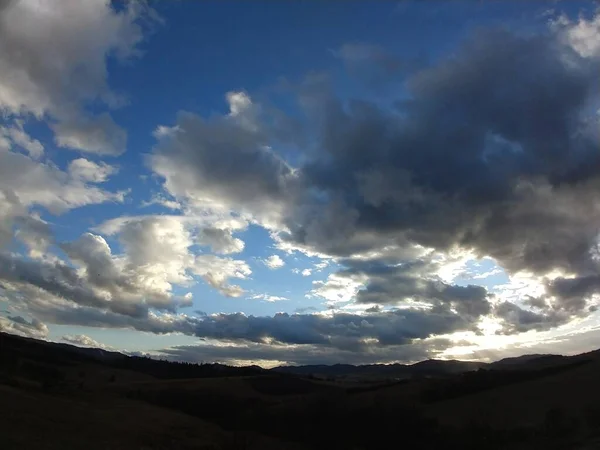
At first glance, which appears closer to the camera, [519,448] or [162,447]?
[162,447]

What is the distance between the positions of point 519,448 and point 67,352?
12813cm

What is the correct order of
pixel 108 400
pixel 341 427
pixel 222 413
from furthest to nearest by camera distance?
pixel 222 413
pixel 108 400
pixel 341 427

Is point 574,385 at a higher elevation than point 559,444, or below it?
higher

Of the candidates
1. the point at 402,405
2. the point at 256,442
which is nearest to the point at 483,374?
the point at 402,405

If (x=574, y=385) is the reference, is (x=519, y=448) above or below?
below

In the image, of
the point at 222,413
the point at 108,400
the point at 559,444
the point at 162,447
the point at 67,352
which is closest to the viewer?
the point at 162,447

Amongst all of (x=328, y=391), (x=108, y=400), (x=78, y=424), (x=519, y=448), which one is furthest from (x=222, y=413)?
(x=519, y=448)

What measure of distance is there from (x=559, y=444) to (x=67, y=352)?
131 metres

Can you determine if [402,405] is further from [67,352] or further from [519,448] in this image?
[67,352]

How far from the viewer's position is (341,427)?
184 ft

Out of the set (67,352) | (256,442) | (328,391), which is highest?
(67,352)

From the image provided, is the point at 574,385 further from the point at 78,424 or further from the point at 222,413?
the point at 78,424

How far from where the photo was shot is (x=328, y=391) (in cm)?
6219

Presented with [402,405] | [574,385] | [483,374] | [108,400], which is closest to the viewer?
[402,405]
